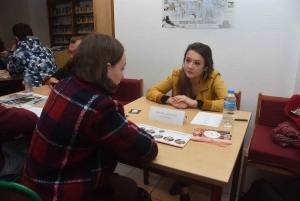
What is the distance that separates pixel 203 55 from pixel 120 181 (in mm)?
1141

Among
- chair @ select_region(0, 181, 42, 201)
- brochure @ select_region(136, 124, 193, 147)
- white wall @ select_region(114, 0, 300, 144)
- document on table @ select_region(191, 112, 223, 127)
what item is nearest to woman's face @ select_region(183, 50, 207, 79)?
document on table @ select_region(191, 112, 223, 127)

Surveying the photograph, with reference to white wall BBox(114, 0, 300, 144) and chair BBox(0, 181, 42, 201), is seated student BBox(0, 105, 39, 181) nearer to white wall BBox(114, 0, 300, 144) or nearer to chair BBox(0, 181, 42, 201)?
chair BBox(0, 181, 42, 201)

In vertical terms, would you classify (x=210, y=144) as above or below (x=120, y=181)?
above

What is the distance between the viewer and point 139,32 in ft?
8.89

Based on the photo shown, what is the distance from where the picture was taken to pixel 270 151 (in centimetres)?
159

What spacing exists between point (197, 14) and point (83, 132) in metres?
1.94

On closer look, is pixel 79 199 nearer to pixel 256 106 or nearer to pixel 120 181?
pixel 120 181

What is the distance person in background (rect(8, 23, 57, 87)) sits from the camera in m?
2.57

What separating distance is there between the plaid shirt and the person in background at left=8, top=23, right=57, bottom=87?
1930mm

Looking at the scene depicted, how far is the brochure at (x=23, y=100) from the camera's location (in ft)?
5.83

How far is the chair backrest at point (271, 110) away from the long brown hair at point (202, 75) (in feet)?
1.88

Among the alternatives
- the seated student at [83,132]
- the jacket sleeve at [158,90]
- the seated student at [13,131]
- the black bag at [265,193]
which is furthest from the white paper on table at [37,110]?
the black bag at [265,193]

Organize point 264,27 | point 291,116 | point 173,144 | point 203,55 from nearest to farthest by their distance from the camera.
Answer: point 173,144 < point 291,116 < point 203,55 < point 264,27

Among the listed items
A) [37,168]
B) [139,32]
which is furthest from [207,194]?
[139,32]
